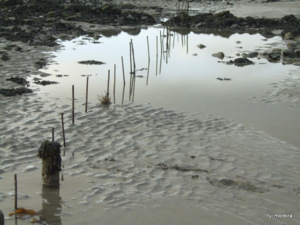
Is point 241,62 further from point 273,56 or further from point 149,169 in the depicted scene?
point 149,169

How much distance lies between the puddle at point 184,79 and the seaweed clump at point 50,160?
4.50 meters

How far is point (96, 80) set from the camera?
14547mm

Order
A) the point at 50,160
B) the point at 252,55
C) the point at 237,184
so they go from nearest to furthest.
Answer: the point at 50,160, the point at 237,184, the point at 252,55

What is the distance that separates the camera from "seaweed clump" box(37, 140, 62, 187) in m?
6.64

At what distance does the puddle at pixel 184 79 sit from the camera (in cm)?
1165

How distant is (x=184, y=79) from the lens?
50.3 ft

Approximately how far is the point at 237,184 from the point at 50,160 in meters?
3.03

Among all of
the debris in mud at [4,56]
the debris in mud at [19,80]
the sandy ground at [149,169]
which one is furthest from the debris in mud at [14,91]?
the debris in mud at [4,56]

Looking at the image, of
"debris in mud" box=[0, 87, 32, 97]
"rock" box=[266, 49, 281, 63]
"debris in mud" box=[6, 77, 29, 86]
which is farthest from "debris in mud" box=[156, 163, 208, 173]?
"rock" box=[266, 49, 281, 63]

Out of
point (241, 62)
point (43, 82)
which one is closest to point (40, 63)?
point (43, 82)

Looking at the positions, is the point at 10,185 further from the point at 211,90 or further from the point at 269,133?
the point at 211,90

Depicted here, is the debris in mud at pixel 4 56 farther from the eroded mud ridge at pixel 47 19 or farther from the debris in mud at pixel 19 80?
the eroded mud ridge at pixel 47 19

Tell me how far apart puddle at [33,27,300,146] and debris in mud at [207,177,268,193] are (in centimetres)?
263

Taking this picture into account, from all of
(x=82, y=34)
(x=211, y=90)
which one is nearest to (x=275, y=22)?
(x=82, y=34)
